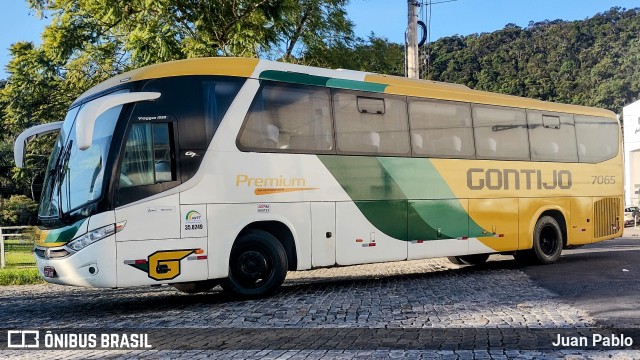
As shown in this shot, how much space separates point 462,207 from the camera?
542 inches

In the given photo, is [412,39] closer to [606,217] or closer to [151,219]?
[606,217]

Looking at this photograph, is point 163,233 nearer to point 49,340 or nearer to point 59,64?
point 49,340

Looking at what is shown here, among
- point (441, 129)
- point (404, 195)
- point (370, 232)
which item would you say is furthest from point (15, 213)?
point (370, 232)

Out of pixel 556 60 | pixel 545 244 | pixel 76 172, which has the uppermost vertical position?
pixel 556 60

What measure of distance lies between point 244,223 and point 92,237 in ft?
7.22

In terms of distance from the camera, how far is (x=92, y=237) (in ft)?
30.2

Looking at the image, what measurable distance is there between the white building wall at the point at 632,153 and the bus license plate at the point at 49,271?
47.4m

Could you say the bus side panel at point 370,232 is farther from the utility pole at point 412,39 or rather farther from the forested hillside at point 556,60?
the forested hillside at point 556,60

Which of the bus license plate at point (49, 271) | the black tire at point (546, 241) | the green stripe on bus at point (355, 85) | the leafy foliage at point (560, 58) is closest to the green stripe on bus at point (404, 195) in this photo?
the green stripe on bus at point (355, 85)

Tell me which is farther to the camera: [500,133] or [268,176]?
[500,133]

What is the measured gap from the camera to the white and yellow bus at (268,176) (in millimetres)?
9477

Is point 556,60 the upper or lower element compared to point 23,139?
upper

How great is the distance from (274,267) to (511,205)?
20.9ft

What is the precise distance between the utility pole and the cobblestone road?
7745 mm
